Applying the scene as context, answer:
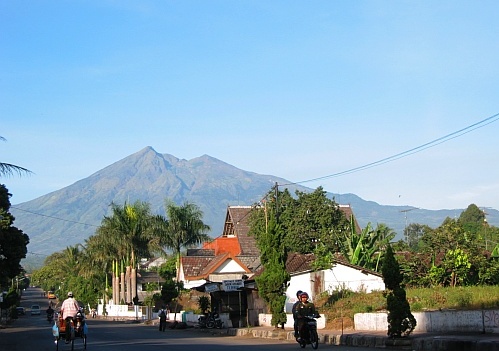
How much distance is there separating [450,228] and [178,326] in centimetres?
1781

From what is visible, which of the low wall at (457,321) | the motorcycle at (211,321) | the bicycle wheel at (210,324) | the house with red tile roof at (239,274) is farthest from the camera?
the bicycle wheel at (210,324)

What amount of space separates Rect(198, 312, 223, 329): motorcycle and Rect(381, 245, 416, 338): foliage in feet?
70.8

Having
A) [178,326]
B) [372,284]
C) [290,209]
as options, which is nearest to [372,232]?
[372,284]

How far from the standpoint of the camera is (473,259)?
3503cm

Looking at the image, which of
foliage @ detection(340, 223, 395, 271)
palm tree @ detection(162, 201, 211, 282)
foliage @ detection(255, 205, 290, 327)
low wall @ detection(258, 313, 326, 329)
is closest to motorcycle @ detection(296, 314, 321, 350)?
foliage @ detection(255, 205, 290, 327)

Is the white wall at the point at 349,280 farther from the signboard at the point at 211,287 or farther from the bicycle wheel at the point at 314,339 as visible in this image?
the bicycle wheel at the point at 314,339

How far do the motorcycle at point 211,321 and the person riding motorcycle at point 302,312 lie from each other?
1942cm

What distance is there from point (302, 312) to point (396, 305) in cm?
301

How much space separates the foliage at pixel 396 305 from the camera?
1925 cm

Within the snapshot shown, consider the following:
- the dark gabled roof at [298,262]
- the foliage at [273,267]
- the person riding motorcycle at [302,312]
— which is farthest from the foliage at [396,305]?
the dark gabled roof at [298,262]

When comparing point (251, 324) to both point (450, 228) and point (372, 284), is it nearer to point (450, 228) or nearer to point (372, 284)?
point (372, 284)

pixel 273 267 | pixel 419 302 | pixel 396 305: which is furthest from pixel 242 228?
pixel 396 305

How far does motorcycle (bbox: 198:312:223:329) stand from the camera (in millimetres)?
40466

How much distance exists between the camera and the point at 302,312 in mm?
21156
